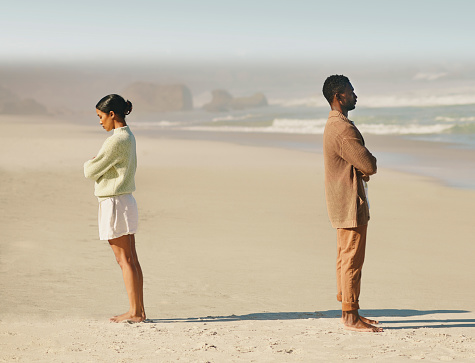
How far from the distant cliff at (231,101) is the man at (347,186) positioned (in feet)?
233

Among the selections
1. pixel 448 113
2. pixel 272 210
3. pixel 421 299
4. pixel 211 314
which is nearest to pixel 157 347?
pixel 211 314

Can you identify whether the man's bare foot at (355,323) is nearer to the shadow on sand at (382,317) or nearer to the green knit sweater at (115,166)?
the shadow on sand at (382,317)

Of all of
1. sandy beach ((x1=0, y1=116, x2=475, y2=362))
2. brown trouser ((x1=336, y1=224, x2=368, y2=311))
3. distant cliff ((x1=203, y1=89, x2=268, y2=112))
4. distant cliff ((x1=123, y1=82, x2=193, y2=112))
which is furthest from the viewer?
distant cliff ((x1=123, y1=82, x2=193, y2=112))

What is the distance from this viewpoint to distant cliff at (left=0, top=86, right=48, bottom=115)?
69.7 metres

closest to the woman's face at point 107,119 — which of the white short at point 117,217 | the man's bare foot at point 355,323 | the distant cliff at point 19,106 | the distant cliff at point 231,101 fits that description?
the white short at point 117,217

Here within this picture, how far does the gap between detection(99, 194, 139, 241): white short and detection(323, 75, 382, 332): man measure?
4.23ft

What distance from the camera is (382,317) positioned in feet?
19.2

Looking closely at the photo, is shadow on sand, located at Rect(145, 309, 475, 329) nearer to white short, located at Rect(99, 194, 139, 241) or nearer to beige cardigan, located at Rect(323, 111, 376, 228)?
white short, located at Rect(99, 194, 139, 241)

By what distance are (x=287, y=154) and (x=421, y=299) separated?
15.3m

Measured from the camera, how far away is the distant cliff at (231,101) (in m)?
79.3

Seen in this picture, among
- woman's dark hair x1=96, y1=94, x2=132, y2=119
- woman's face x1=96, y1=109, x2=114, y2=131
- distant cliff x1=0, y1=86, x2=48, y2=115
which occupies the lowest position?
woman's face x1=96, y1=109, x2=114, y2=131

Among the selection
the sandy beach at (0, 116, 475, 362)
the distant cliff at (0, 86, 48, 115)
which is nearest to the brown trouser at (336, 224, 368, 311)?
the sandy beach at (0, 116, 475, 362)

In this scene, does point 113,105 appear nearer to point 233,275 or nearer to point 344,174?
point 344,174

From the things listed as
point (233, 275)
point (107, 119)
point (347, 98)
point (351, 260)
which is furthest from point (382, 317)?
point (107, 119)
